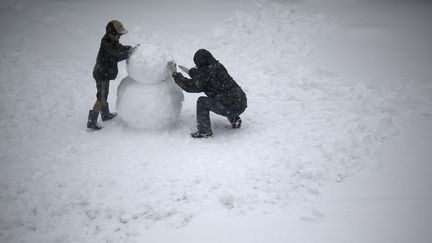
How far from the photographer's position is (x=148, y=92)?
16.9 feet

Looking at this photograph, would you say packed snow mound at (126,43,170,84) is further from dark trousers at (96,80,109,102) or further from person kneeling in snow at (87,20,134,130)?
dark trousers at (96,80,109,102)

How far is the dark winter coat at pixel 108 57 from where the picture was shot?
5.12 m

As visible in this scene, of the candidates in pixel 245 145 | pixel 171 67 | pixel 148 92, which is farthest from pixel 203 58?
pixel 245 145

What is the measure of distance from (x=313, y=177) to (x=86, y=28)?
735 cm

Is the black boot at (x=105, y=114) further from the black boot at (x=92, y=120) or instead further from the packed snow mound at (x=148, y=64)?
the packed snow mound at (x=148, y=64)

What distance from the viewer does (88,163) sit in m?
4.71

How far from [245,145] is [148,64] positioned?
175 cm

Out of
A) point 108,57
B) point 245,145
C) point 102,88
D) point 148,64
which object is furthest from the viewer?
point 102,88

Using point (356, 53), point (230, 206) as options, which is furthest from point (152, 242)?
point (356, 53)

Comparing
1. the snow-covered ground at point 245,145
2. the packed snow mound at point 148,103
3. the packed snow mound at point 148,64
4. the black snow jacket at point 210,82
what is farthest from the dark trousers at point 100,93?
the black snow jacket at point 210,82

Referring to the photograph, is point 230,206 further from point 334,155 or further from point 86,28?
point 86,28

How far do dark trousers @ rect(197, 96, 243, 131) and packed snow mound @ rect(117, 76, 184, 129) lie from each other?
41 centimetres

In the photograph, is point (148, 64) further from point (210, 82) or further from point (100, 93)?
point (100, 93)

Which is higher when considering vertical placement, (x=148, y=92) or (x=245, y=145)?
(x=148, y=92)
